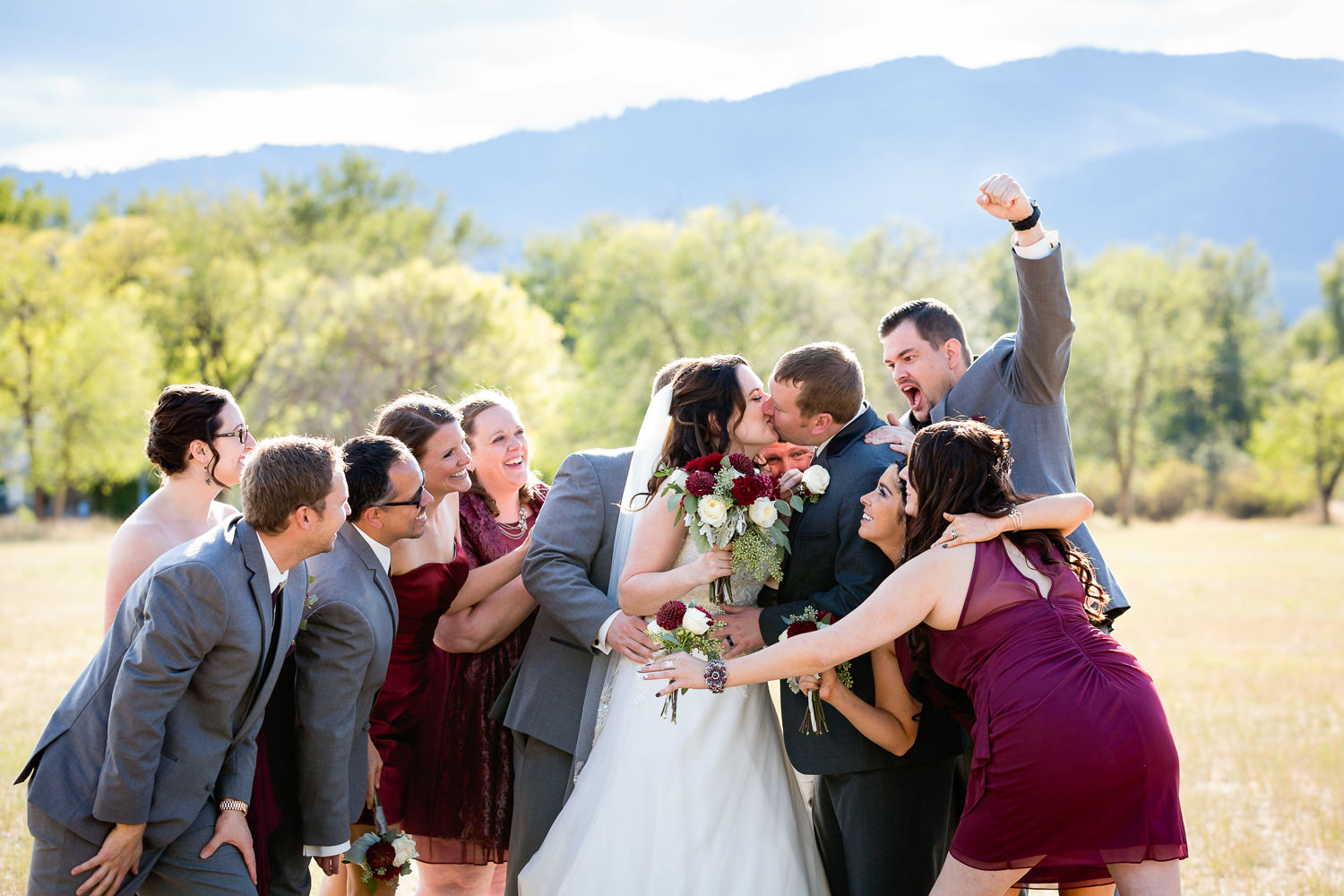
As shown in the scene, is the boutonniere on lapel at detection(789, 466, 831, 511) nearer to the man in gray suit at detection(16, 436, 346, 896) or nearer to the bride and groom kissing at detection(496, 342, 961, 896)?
the bride and groom kissing at detection(496, 342, 961, 896)

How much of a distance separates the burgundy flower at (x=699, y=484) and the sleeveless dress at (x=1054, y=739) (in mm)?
1059

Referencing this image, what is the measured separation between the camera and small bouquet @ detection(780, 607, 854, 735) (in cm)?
420

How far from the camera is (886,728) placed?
4.32m

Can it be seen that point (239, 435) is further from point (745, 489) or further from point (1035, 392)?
point (1035, 392)

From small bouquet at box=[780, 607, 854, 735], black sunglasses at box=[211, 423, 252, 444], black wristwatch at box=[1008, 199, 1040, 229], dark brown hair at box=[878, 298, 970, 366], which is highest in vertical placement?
black wristwatch at box=[1008, 199, 1040, 229]

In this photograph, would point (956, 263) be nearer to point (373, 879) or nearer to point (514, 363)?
point (514, 363)

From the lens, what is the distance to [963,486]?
3.93 metres

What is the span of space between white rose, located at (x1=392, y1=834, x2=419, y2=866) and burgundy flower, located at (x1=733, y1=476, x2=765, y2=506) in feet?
7.23

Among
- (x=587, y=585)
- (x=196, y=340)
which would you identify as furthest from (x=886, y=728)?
(x=196, y=340)

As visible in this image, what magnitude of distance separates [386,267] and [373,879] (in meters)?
58.4

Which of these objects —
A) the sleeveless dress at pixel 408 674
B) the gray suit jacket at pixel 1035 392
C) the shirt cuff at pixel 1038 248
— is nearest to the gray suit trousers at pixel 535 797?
the sleeveless dress at pixel 408 674

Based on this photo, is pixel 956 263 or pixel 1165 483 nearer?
pixel 956 263

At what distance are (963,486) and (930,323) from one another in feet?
5.84

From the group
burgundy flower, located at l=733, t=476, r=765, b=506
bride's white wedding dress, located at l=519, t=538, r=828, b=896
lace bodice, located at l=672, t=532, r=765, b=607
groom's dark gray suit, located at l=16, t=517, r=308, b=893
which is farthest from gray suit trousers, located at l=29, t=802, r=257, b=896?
burgundy flower, located at l=733, t=476, r=765, b=506
